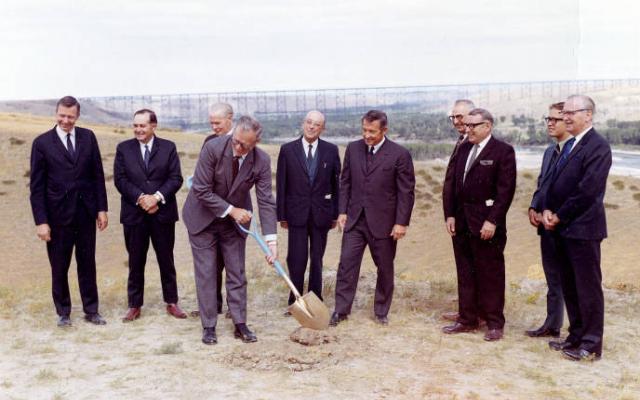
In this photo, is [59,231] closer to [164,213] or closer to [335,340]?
[164,213]

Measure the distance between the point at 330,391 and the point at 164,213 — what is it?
8.44ft

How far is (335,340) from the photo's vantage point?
6.36 meters

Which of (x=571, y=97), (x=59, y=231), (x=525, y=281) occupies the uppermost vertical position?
(x=571, y=97)

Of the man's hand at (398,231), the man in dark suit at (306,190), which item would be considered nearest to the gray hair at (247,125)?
the man in dark suit at (306,190)

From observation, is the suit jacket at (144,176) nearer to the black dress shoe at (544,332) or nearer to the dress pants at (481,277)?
the dress pants at (481,277)

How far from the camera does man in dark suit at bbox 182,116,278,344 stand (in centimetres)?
600

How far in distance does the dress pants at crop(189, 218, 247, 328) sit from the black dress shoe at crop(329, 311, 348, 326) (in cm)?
96

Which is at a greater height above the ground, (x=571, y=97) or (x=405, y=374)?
(x=571, y=97)

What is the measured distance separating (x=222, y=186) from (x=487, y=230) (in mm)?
2083

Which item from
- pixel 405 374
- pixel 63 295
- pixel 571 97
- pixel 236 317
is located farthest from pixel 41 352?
pixel 571 97

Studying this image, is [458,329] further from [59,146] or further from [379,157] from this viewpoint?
[59,146]

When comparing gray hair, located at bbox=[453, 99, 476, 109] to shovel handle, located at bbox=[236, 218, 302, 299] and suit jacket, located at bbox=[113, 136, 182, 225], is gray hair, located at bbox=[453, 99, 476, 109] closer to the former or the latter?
shovel handle, located at bbox=[236, 218, 302, 299]

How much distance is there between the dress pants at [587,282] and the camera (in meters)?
5.80

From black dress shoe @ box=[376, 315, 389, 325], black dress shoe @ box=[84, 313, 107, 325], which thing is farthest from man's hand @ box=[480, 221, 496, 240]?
black dress shoe @ box=[84, 313, 107, 325]
